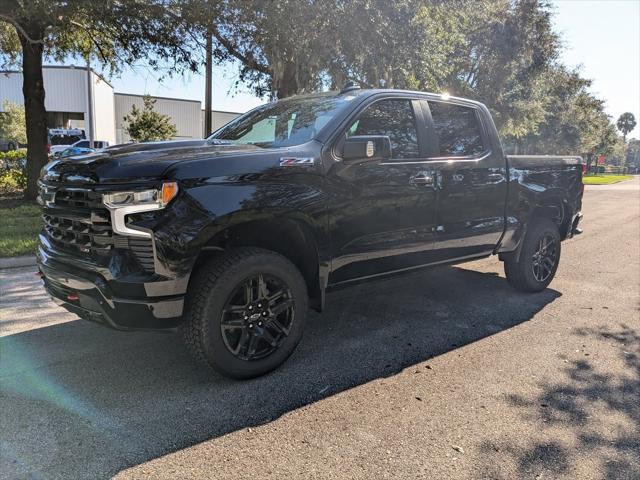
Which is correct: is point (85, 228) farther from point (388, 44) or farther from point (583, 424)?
point (388, 44)

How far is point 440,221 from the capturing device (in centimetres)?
456

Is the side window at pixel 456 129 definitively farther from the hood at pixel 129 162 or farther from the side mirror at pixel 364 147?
the hood at pixel 129 162

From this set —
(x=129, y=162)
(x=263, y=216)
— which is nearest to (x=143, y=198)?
(x=129, y=162)

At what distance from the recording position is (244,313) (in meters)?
3.39

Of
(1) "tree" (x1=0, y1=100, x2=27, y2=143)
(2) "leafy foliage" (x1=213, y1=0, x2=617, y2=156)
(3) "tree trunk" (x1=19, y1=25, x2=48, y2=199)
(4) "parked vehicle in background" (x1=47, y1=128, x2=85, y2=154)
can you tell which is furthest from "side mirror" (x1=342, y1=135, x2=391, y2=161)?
(1) "tree" (x1=0, y1=100, x2=27, y2=143)

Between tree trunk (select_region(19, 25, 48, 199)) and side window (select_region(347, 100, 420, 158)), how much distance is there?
1144 centimetres

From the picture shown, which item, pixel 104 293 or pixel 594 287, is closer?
pixel 104 293

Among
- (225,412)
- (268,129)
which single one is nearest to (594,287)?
(268,129)

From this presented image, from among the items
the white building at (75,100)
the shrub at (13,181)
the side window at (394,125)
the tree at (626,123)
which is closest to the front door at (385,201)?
the side window at (394,125)

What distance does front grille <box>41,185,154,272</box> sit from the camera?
3004mm

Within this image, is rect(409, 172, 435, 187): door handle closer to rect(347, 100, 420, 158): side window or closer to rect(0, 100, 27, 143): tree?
rect(347, 100, 420, 158): side window

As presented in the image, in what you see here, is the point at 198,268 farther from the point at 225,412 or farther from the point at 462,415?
the point at 462,415

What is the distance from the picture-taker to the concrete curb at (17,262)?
6709 millimetres

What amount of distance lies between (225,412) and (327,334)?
1.51 meters
